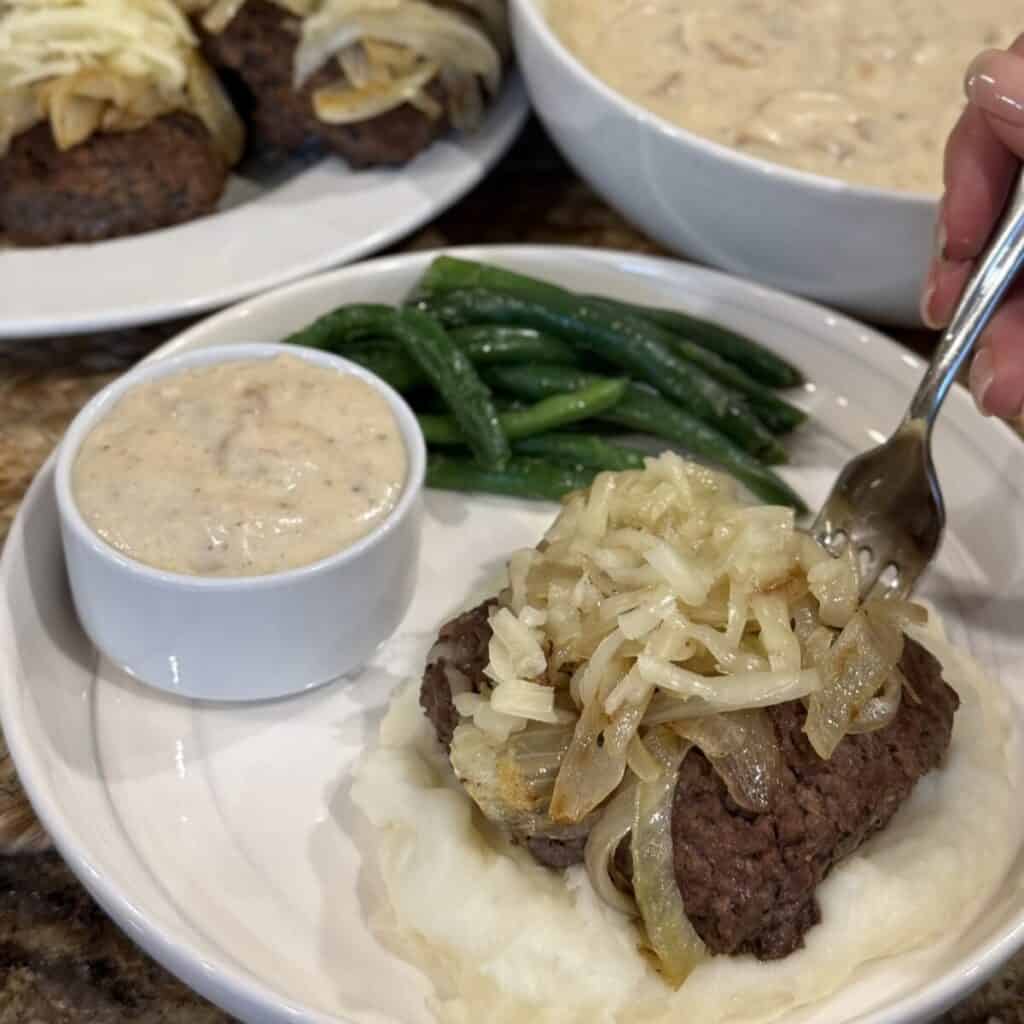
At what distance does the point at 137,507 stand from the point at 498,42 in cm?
229

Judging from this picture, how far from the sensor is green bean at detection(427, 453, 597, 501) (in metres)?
3.06

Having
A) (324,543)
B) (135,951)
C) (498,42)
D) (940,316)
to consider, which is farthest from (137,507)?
(498,42)

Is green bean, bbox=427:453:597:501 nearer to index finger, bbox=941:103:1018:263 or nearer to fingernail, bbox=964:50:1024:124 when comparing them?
index finger, bbox=941:103:1018:263

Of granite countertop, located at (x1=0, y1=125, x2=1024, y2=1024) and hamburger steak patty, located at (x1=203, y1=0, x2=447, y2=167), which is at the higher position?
hamburger steak patty, located at (x1=203, y1=0, x2=447, y2=167)

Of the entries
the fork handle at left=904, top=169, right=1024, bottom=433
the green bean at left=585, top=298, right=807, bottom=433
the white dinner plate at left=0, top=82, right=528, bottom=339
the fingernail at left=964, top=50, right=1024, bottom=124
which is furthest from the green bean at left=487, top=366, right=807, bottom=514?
the fingernail at left=964, top=50, right=1024, bottom=124

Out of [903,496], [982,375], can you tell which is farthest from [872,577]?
[982,375]

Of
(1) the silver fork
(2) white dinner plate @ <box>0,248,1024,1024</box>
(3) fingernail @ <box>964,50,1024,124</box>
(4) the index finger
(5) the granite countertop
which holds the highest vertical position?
(3) fingernail @ <box>964,50,1024,124</box>

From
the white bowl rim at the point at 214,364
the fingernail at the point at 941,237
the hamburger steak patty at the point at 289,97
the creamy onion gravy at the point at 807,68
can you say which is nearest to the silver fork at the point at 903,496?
the fingernail at the point at 941,237

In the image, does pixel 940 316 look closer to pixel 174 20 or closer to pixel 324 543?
pixel 324 543

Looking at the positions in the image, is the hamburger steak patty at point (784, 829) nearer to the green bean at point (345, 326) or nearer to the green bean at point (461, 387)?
the green bean at point (461, 387)

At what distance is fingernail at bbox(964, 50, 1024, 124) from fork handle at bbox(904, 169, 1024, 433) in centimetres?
17

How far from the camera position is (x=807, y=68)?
3.83m

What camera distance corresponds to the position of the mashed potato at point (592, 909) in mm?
2080

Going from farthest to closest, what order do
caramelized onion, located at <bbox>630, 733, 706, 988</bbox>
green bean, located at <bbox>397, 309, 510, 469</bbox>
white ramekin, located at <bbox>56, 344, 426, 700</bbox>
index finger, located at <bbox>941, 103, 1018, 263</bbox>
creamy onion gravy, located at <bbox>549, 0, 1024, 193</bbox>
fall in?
creamy onion gravy, located at <bbox>549, 0, 1024, 193</bbox>
green bean, located at <bbox>397, 309, 510, 469</bbox>
index finger, located at <bbox>941, 103, 1018, 263</bbox>
white ramekin, located at <bbox>56, 344, 426, 700</bbox>
caramelized onion, located at <bbox>630, 733, 706, 988</bbox>
